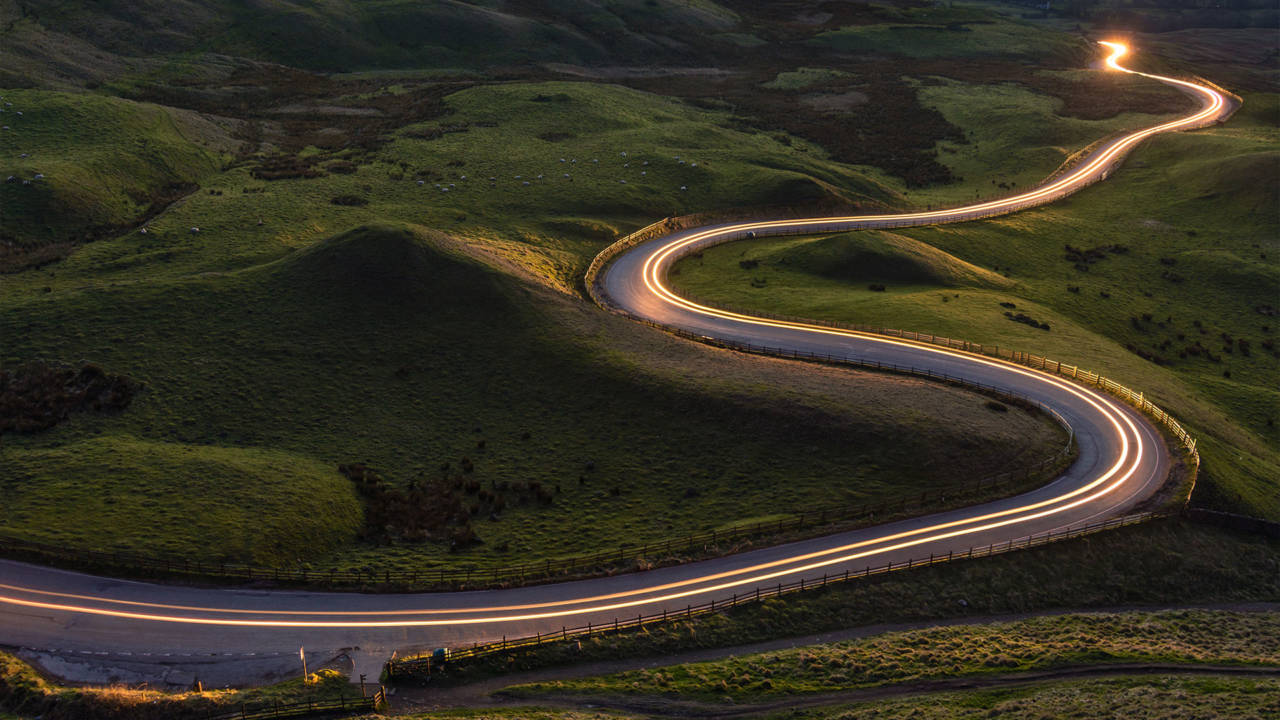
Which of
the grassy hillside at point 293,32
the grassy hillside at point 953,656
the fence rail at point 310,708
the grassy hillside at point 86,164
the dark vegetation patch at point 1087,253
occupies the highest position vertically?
the grassy hillside at point 293,32

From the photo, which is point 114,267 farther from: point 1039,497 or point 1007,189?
point 1007,189

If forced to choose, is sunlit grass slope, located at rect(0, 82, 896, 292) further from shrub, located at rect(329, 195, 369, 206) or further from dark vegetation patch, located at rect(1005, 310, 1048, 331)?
dark vegetation patch, located at rect(1005, 310, 1048, 331)

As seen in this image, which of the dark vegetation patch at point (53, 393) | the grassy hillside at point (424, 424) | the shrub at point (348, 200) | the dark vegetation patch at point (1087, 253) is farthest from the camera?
the dark vegetation patch at point (1087, 253)

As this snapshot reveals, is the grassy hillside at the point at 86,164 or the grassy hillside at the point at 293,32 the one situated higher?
the grassy hillside at the point at 293,32

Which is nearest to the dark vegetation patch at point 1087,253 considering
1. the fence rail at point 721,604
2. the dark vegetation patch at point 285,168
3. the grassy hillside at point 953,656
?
the fence rail at point 721,604

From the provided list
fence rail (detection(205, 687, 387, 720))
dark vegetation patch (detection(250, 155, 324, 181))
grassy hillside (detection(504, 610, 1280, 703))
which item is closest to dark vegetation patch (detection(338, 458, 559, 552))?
fence rail (detection(205, 687, 387, 720))

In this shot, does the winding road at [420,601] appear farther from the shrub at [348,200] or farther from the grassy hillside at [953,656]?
the shrub at [348,200]
